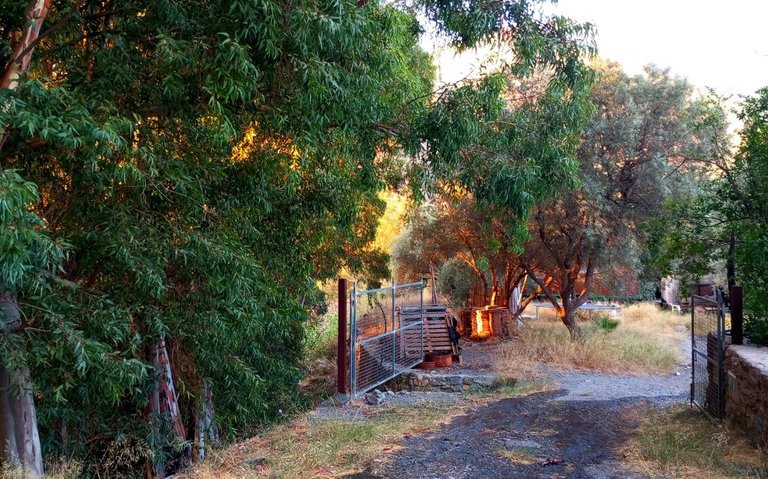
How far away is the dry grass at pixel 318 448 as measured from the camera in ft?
24.3

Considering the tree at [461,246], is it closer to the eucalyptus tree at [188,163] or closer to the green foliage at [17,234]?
the eucalyptus tree at [188,163]

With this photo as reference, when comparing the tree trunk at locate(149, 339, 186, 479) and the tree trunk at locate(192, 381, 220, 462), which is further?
the tree trunk at locate(192, 381, 220, 462)

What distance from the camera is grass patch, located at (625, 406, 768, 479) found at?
6.57 m

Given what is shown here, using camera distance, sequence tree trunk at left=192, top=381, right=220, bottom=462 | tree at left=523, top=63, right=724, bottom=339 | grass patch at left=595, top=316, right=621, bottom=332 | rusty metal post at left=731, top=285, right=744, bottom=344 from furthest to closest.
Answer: grass patch at left=595, top=316, right=621, bottom=332 < tree at left=523, top=63, right=724, bottom=339 < tree trunk at left=192, top=381, right=220, bottom=462 < rusty metal post at left=731, top=285, right=744, bottom=344

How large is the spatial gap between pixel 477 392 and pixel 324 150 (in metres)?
6.96

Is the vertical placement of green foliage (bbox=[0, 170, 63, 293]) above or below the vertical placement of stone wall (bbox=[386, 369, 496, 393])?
above

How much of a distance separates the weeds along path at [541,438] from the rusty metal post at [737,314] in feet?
6.02

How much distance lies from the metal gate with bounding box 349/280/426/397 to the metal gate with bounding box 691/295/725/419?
519cm

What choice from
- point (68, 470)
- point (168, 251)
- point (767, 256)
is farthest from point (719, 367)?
point (68, 470)

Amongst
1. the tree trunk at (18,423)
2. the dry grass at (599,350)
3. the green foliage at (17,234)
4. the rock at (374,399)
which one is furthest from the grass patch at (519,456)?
the dry grass at (599,350)

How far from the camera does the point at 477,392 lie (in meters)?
13.6

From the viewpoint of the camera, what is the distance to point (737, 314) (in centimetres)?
857

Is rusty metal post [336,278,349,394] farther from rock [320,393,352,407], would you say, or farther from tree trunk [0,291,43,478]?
tree trunk [0,291,43,478]

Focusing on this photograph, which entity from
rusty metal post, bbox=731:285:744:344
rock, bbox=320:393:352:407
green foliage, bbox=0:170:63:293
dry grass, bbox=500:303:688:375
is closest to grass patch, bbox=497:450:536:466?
rusty metal post, bbox=731:285:744:344
